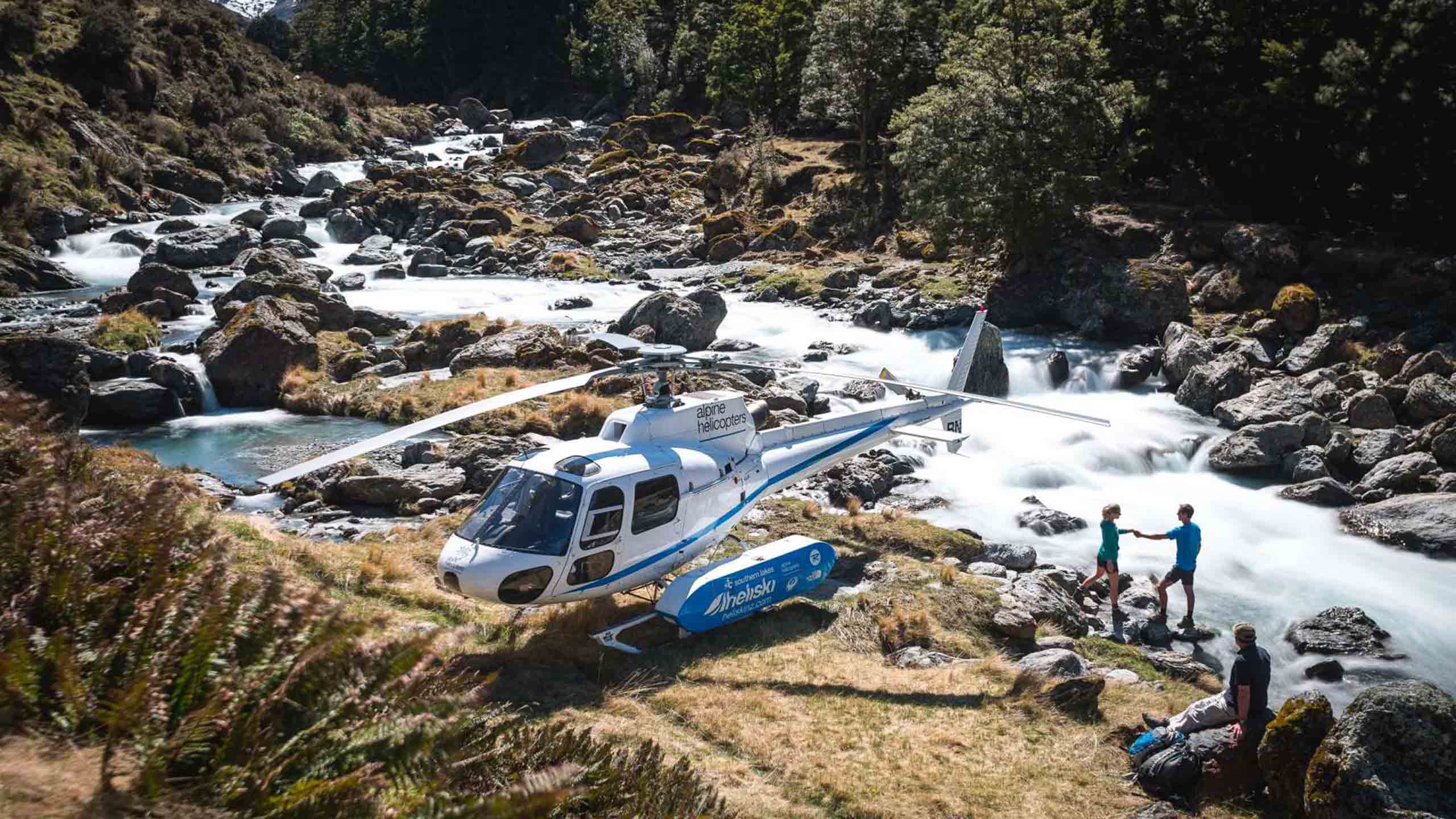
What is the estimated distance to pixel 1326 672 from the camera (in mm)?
13797

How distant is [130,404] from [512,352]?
9395 millimetres

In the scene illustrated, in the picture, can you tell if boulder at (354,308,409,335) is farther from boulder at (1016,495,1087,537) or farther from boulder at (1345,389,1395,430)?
boulder at (1345,389,1395,430)

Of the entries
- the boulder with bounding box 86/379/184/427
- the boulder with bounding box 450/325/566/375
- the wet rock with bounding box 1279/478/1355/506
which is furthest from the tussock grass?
the wet rock with bounding box 1279/478/1355/506

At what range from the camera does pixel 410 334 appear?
2958 centimetres

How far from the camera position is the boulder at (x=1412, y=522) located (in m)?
18.0

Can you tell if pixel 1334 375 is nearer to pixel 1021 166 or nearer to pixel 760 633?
pixel 1021 166

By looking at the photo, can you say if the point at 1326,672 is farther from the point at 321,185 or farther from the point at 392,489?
the point at 321,185

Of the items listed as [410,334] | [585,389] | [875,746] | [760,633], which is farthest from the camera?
[410,334]

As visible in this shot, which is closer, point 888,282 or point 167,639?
point 167,639

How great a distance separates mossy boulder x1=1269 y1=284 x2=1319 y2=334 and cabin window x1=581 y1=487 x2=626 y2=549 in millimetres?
25658

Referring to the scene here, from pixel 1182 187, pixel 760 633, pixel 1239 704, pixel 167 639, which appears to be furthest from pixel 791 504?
pixel 1182 187

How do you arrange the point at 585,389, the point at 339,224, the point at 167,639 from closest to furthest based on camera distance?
the point at 167,639 → the point at 585,389 → the point at 339,224

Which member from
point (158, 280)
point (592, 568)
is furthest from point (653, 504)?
point (158, 280)

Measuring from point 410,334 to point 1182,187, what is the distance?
31.2 metres
